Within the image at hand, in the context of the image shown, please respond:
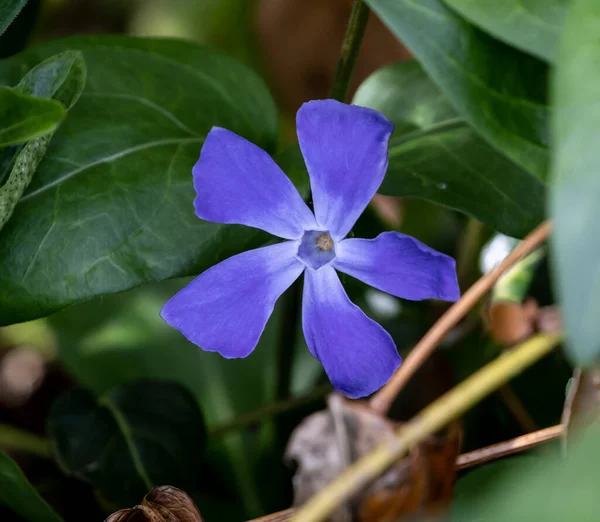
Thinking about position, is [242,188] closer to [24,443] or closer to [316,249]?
[316,249]

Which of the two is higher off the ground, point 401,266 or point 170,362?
point 401,266

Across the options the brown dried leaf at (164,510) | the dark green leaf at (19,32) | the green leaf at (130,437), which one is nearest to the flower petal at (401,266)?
the brown dried leaf at (164,510)

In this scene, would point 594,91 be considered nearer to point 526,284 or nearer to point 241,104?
point 241,104

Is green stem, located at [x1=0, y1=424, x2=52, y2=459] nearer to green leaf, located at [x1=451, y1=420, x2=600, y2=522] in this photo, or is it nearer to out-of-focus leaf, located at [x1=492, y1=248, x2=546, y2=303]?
out-of-focus leaf, located at [x1=492, y1=248, x2=546, y2=303]

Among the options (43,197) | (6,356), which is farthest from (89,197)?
(6,356)

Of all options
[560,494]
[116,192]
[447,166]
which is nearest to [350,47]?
[447,166]

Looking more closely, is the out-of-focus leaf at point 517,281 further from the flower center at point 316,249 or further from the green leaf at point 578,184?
the green leaf at point 578,184
